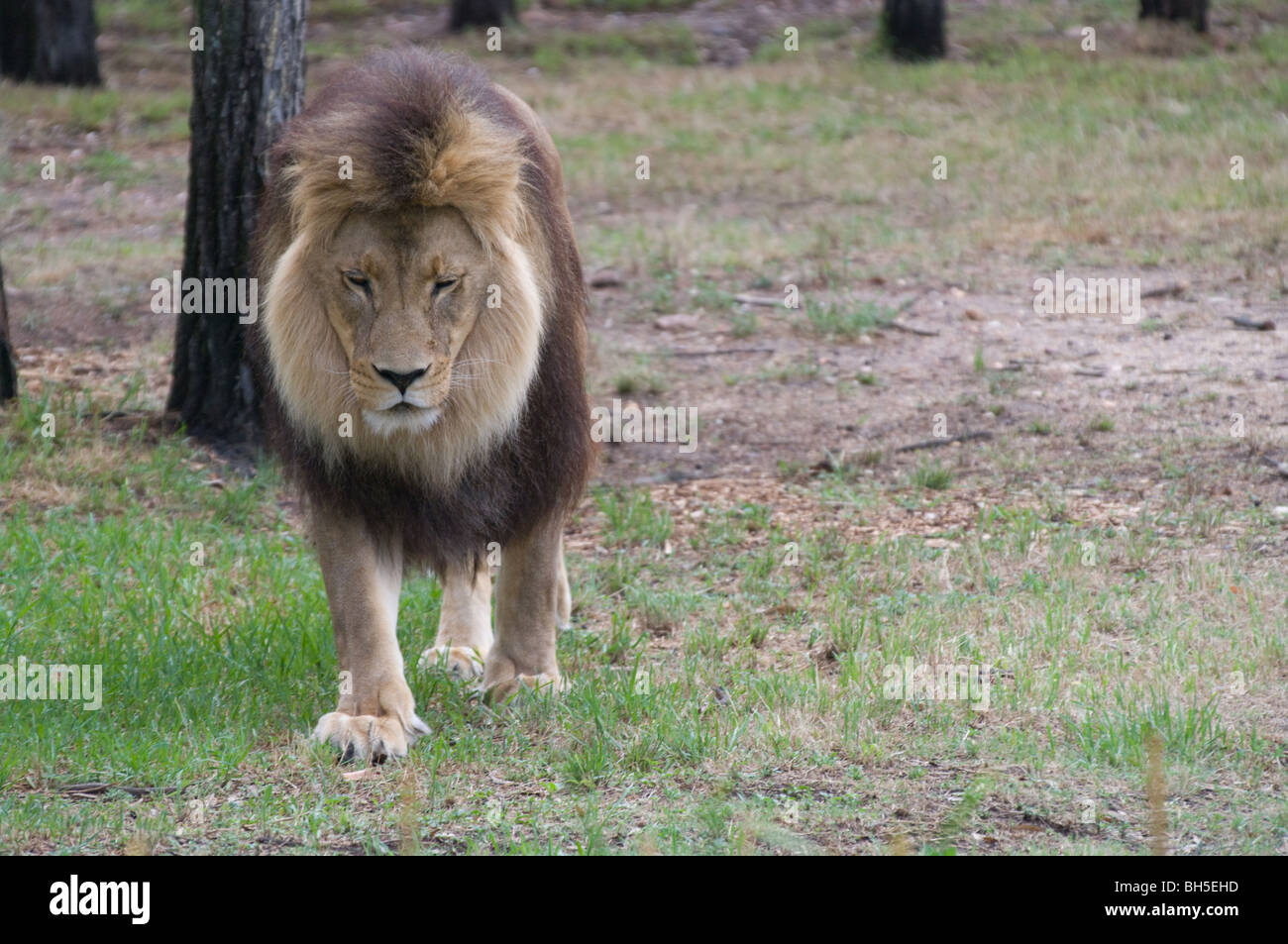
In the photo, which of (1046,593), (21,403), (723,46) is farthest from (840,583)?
(723,46)

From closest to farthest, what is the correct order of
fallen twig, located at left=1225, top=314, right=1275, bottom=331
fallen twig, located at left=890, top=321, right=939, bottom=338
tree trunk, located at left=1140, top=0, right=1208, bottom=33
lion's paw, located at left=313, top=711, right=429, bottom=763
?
1. lion's paw, located at left=313, top=711, right=429, bottom=763
2. fallen twig, located at left=1225, top=314, right=1275, bottom=331
3. fallen twig, located at left=890, top=321, right=939, bottom=338
4. tree trunk, located at left=1140, top=0, right=1208, bottom=33

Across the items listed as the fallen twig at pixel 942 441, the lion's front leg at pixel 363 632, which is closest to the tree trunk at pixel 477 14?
the fallen twig at pixel 942 441

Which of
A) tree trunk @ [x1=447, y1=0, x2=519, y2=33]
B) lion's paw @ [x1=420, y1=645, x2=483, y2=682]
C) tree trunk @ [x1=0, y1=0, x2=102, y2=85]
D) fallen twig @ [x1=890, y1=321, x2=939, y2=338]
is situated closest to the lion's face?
lion's paw @ [x1=420, y1=645, x2=483, y2=682]

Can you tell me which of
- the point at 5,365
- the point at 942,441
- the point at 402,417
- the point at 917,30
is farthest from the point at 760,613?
the point at 917,30

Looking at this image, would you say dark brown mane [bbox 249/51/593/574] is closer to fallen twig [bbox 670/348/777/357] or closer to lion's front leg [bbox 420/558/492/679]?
lion's front leg [bbox 420/558/492/679]

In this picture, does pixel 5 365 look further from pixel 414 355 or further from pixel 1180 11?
pixel 1180 11

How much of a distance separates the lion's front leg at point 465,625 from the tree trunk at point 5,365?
306cm

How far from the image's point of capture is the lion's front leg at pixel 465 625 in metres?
5.45

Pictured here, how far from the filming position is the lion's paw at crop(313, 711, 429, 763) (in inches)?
171

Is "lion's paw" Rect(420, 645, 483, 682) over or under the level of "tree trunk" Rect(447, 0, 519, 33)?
under

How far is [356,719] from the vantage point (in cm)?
442

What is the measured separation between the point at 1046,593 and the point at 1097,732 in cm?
144

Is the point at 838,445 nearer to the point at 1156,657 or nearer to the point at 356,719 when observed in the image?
the point at 1156,657

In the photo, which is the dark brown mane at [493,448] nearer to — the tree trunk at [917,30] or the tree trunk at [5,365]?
the tree trunk at [5,365]
